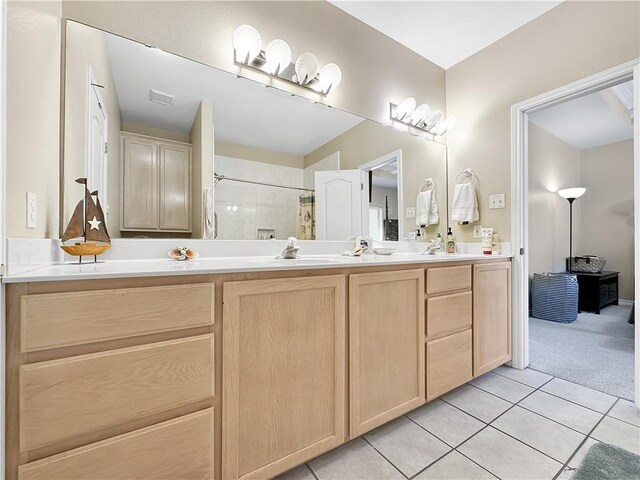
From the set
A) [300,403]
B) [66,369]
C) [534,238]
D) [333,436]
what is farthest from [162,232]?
[534,238]

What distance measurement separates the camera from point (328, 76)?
1814mm

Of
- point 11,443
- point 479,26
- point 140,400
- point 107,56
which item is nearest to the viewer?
point 11,443

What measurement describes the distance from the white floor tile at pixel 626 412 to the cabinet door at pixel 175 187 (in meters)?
2.43

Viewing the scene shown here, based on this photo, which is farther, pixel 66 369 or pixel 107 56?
pixel 107 56

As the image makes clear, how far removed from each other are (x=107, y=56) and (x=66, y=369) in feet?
4.37

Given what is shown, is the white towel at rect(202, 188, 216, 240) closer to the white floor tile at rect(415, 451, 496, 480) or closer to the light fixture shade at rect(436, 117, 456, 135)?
the white floor tile at rect(415, 451, 496, 480)

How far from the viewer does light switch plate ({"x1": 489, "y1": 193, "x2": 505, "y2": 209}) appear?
2.15 m

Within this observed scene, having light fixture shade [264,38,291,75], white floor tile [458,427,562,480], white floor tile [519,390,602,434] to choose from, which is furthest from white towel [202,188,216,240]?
white floor tile [519,390,602,434]

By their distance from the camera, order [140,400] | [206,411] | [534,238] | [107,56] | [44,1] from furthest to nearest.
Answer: [534,238] → [107,56] → [44,1] → [206,411] → [140,400]

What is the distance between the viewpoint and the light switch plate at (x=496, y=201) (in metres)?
2.15

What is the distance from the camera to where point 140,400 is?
77 centimetres

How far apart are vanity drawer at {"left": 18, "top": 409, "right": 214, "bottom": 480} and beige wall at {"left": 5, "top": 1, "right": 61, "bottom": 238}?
2.09ft

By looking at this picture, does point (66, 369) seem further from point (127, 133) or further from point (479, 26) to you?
point (479, 26)

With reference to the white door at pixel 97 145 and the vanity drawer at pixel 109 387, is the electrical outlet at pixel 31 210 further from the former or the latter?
the vanity drawer at pixel 109 387
